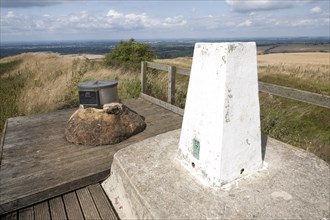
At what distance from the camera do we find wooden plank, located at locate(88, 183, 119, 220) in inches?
105

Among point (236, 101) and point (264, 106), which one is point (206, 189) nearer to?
point (236, 101)

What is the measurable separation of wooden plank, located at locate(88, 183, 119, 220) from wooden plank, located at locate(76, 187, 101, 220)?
0.15 ft

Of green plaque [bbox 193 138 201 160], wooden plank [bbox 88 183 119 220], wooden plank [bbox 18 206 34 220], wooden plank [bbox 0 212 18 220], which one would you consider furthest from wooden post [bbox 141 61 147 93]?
wooden plank [bbox 0 212 18 220]

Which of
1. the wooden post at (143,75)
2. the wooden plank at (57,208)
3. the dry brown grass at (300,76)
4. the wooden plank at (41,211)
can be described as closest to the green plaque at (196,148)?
the wooden plank at (57,208)

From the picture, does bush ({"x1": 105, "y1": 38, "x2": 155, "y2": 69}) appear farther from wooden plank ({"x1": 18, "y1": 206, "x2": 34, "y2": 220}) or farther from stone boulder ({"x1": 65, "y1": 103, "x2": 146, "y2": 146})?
wooden plank ({"x1": 18, "y1": 206, "x2": 34, "y2": 220})

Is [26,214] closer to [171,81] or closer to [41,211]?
[41,211]

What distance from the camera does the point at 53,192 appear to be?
9.54 feet

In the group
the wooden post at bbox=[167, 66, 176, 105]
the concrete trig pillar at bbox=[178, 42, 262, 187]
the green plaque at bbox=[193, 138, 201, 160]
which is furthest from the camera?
the wooden post at bbox=[167, 66, 176, 105]

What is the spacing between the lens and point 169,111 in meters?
6.11

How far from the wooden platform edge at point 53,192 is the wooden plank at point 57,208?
0.06 m

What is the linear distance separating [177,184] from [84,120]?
94.5 inches

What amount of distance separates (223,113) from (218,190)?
76 centimetres

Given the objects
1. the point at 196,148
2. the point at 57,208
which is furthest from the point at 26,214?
the point at 196,148

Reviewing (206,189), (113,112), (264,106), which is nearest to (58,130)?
(113,112)
